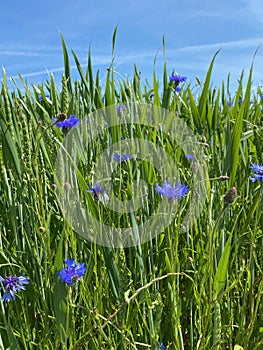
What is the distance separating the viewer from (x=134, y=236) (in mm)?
743

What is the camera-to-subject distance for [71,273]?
0.64 m

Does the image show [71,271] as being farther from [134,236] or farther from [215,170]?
[215,170]

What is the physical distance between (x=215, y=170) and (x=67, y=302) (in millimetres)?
501

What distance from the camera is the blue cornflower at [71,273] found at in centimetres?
63

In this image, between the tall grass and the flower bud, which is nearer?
the flower bud

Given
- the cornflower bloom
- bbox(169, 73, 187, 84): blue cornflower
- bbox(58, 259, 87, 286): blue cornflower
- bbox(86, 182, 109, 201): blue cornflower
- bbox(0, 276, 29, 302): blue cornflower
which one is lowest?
bbox(0, 276, 29, 302): blue cornflower

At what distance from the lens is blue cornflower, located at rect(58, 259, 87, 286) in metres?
0.63

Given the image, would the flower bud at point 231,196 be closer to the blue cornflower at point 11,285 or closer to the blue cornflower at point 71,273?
the blue cornflower at point 71,273

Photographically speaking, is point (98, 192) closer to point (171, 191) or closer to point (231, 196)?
point (171, 191)

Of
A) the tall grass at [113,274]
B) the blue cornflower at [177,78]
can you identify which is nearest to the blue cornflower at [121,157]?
the tall grass at [113,274]

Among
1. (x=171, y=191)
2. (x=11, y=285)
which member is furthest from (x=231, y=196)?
(x=11, y=285)

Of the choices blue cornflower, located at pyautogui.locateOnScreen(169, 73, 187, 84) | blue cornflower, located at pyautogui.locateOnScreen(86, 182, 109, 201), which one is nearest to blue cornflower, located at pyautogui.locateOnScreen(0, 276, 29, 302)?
blue cornflower, located at pyautogui.locateOnScreen(86, 182, 109, 201)

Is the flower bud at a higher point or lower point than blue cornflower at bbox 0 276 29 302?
higher

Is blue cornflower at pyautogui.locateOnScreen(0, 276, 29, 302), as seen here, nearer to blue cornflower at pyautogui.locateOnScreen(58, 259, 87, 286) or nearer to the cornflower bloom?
blue cornflower at pyautogui.locateOnScreen(58, 259, 87, 286)
